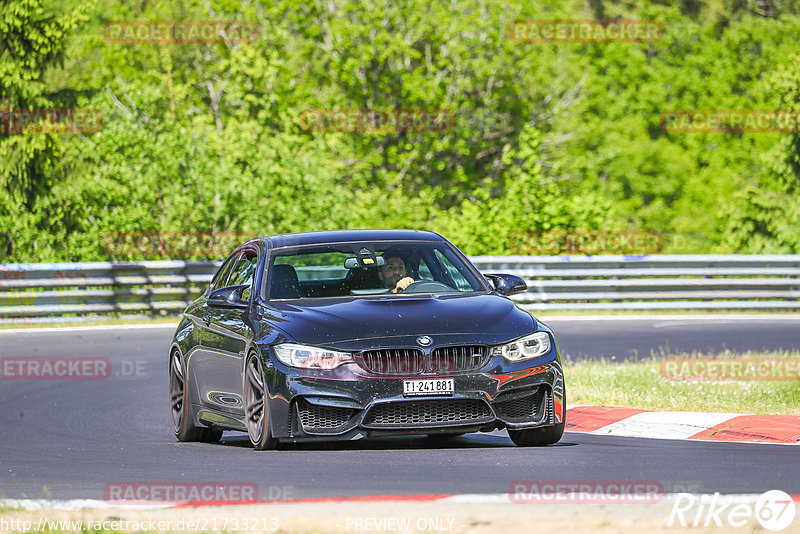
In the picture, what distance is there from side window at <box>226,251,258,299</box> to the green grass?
10.3 feet

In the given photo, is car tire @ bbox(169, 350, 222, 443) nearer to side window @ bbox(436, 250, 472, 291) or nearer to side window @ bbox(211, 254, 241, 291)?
side window @ bbox(211, 254, 241, 291)

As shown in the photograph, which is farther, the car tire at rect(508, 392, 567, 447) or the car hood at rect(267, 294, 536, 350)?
the car tire at rect(508, 392, 567, 447)

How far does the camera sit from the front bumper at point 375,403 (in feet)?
26.6

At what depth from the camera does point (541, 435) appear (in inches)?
345

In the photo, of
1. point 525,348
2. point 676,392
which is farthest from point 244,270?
point 676,392

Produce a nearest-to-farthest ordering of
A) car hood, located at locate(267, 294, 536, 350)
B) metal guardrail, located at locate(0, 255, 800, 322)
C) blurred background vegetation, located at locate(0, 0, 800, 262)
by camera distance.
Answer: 1. car hood, located at locate(267, 294, 536, 350)
2. metal guardrail, located at locate(0, 255, 800, 322)
3. blurred background vegetation, located at locate(0, 0, 800, 262)

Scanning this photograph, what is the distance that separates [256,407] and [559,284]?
15.6 metres

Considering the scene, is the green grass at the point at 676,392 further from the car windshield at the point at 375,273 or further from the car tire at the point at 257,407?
the car tire at the point at 257,407

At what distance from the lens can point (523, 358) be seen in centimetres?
840

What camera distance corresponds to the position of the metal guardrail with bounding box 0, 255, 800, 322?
22.2 metres

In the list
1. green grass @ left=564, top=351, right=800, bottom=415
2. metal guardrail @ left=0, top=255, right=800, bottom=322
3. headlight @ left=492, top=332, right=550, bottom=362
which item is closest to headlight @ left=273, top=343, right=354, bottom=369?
headlight @ left=492, top=332, right=550, bottom=362

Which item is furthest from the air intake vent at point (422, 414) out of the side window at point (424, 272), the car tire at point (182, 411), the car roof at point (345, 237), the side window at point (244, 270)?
the car tire at point (182, 411)

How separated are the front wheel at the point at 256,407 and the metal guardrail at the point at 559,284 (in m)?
13.9

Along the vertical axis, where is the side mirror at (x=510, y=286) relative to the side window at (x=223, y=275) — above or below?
above
